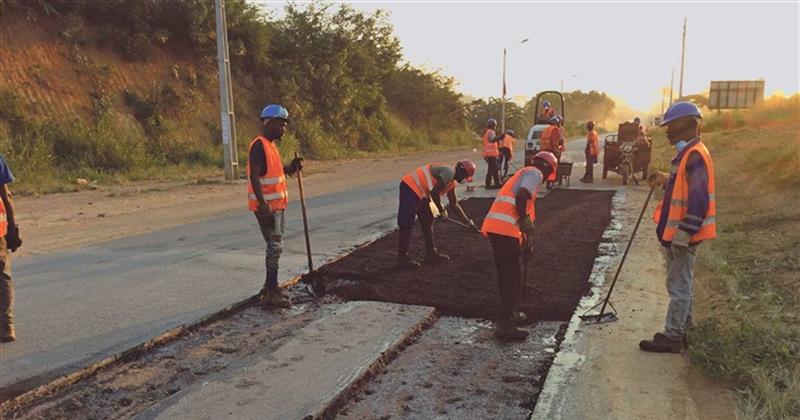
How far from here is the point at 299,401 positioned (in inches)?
143

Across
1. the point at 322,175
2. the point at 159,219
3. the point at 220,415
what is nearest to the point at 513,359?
the point at 220,415

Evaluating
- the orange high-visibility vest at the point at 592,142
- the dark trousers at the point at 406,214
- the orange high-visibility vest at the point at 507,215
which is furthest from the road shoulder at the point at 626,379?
the orange high-visibility vest at the point at 592,142

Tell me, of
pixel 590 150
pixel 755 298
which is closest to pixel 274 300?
pixel 755 298

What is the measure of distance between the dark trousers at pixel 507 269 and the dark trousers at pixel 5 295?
12.7 ft

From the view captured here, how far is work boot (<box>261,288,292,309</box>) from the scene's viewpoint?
18.1 ft

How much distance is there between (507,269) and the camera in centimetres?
A: 483

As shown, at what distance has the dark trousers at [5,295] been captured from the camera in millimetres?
4668

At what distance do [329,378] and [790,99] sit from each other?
127 feet

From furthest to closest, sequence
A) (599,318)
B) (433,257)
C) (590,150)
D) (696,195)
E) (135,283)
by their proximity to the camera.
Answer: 1. (590,150)
2. (433,257)
3. (135,283)
4. (599,318)
5. (696,195)

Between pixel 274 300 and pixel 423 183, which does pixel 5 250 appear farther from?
→ pixel 423 183

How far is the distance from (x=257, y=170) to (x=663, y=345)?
3.64 metres

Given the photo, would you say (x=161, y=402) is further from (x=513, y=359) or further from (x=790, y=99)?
(x=790, y=99)

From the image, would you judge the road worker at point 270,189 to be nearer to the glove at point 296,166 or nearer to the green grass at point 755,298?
the glove at point 296,166

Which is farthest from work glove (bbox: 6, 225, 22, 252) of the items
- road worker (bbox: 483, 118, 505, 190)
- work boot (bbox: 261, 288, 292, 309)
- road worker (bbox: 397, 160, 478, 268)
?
road worker (bbox: 483, 118, 505, 190)
